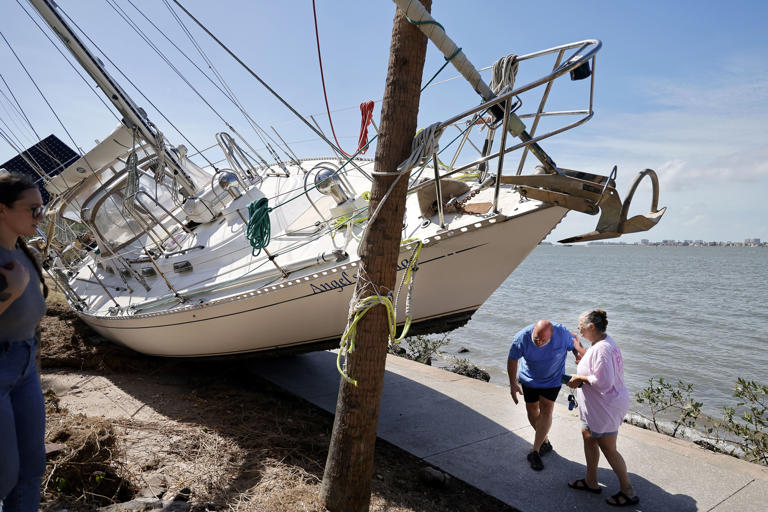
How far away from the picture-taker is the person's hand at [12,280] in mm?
1719

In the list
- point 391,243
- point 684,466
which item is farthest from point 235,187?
point 684,466

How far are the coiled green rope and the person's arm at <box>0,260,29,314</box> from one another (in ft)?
8.69

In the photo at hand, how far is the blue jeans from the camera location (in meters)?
1.81

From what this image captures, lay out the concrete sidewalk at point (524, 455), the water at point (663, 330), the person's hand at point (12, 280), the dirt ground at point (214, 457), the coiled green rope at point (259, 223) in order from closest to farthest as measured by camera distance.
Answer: the person's hand at point (12, 280) → the dirt ground at point (214, 457) → the concrete sidewalk at point (524, 455) → the coiled green rope at point (259, 223) → the water at point (663, 330)

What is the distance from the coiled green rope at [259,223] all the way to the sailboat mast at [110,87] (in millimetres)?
3933

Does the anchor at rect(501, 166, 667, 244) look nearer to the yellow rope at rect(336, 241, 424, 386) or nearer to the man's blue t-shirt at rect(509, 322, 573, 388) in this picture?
the man's blue t-shirt at rect(509, 322, 573, 388)

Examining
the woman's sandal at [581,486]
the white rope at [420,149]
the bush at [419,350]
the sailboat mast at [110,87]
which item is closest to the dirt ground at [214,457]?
the woman's sandal at [581,486]

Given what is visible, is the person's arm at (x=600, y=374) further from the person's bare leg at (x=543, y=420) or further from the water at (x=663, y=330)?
the water at (x=663, y=330)

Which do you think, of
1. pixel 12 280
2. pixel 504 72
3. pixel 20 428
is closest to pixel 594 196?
pixel 504 72

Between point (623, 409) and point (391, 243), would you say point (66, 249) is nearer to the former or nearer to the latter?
point (391, 243)

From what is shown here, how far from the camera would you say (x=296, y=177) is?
22.5ft

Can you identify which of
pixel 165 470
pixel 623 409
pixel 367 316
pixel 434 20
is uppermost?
pixel 434 20

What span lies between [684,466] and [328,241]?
12.4ft

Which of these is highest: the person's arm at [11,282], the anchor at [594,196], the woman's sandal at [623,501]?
the anchor at [594,196]
